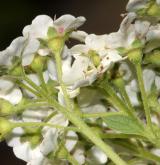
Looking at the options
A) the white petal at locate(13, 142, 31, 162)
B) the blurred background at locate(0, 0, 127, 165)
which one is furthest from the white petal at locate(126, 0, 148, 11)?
the blurred background at locate(0, 0, 127, 165)

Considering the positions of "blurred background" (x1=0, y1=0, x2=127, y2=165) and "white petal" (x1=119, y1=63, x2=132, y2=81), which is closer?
"white petal" (x1=119, y1=63, x2=132, y2=81)

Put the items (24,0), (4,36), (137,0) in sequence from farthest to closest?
1. (24,0)
2. (4,36)
3. (137,0)

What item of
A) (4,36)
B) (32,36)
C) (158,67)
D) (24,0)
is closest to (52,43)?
(32,36)

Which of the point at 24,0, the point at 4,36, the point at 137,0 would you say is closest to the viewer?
the point at 137,0

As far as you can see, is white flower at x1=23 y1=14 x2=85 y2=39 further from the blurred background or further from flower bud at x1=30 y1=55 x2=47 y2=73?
the blurred background

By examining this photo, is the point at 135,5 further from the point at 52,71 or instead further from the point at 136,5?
the point at 52,71

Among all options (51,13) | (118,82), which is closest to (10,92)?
(118,82)

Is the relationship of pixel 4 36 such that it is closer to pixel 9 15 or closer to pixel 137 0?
pixel 9 15

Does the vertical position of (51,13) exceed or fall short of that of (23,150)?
it falls short
